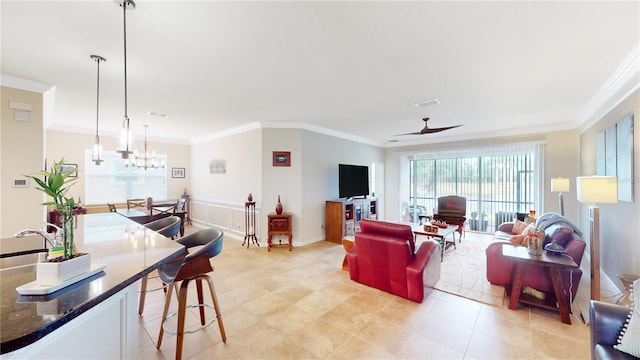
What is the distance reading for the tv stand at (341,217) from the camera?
5438 millimetres

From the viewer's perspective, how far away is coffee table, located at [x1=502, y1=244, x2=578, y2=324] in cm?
248

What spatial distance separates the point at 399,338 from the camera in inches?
88.5

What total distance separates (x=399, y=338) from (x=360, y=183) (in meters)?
4.33

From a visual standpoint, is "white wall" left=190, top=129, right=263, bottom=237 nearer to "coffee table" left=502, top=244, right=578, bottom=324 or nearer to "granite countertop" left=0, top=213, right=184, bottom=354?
"granite countertop" left=0, top=213, right=184, bottom=354

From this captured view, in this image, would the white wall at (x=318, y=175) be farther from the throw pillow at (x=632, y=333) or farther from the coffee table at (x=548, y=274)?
the throw pillow at (x=632, y=333)

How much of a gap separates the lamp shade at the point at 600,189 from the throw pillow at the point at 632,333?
126cm

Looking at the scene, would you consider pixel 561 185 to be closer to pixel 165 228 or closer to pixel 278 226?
pixel 278 226

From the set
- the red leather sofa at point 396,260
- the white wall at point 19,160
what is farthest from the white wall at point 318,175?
the white wall at point 19,160

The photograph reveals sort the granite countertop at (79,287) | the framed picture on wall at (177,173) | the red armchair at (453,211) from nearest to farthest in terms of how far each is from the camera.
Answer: the granite countertop at (79,287) → the red armchair at (453,211) → the framed picture on wall at (177,173)

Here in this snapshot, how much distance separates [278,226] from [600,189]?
4494 mm

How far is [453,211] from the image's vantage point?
19.8ft

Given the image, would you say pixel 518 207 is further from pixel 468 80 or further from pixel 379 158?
pixel 468 80

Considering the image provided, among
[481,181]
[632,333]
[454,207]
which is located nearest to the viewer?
[632,333]

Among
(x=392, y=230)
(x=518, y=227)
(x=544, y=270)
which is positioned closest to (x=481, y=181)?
(x=518, y=227)
